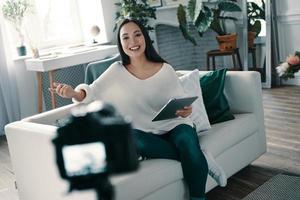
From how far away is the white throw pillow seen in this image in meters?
2.07

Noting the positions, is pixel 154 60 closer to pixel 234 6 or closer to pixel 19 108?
pixel 19 108

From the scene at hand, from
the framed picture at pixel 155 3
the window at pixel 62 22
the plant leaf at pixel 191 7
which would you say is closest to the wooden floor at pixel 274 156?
the plant leaf at pixel 191 7

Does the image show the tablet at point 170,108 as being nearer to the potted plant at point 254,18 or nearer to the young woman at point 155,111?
the young woman at point 155,111

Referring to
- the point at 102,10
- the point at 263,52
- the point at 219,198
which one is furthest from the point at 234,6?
the point at 219,198

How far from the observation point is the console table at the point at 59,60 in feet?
11.5

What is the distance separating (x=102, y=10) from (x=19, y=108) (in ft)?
4.47

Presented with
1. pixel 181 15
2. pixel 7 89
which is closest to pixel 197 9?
pixel 181 15

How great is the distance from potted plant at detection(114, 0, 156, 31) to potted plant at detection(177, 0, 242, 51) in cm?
36

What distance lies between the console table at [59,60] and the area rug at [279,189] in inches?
79.4

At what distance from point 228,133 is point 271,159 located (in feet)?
1.72

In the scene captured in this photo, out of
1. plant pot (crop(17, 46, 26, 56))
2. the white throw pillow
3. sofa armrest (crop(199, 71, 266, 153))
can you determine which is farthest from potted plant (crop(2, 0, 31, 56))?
sofa armrest (crop(199, 71, 266, 153))

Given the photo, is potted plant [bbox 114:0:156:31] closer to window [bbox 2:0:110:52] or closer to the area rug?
window [bbox 2:0:110:52]

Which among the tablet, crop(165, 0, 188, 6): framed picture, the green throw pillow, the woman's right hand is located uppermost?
crop(165, 0, 188, 6): framed picture

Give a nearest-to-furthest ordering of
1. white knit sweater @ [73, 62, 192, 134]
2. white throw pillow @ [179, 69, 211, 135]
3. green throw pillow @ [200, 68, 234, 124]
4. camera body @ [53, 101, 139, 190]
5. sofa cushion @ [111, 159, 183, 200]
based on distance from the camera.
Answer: camera body @ [53, 101, 139, 190] → white knit sweater @ [73, 62, 192, 134] → sofa cushion @ [111, 159, 183, 200] → white throw pillow @ [179, 69, 211, 135] → green throw pillow @ [200, 68, 234, 124]
